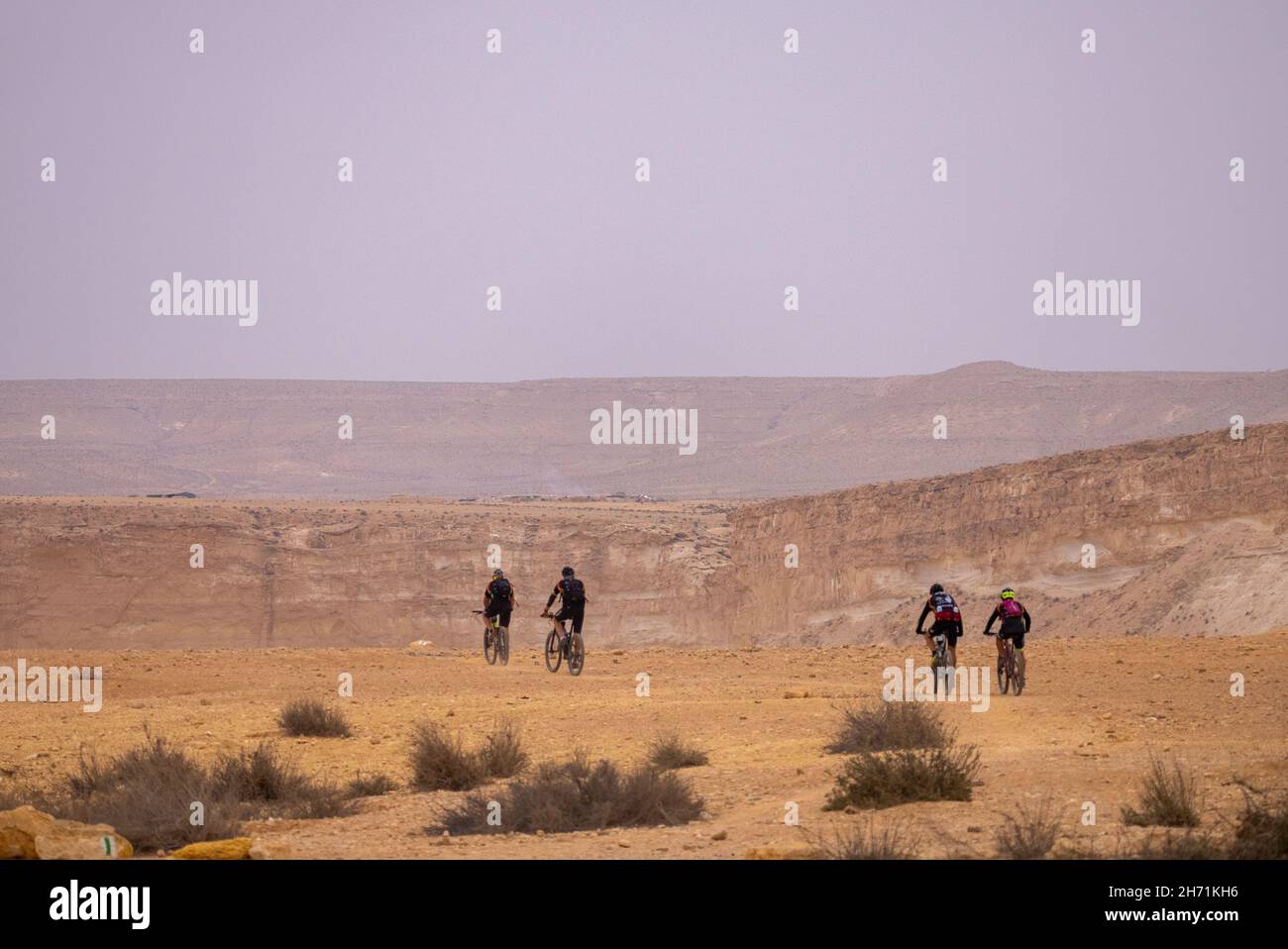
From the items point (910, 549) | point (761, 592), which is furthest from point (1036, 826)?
point (761, 592)

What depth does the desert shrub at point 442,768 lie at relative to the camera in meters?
12.2

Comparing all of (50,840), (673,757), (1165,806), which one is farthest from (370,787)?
(1165,806)

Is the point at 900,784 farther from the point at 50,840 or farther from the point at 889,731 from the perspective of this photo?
the point at 50,840

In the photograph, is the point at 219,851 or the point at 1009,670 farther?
the point at 1009,670

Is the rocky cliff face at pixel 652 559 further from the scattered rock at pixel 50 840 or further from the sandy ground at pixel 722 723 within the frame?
the scattered rock at pixel 50 840

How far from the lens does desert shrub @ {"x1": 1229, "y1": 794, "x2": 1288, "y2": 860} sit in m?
7.36

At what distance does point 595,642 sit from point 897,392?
83959 millimetres

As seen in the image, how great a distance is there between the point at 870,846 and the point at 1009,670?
10.2m

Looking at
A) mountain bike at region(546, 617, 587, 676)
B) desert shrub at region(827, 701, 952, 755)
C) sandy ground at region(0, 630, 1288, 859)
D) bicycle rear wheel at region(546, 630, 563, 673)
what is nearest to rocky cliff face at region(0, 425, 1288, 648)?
sandy ground at region(0, 630, 1288, 859)

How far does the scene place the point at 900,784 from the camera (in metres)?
9.95

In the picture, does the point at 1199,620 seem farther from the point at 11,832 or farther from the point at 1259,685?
the point at 11,832

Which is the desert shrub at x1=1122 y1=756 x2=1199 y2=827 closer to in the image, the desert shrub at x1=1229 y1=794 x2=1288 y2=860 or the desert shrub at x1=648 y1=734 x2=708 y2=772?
the desert shrub at x1=1229 y1=794 x2=1288 y2=860

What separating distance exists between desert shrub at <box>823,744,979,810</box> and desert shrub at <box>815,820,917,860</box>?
0.96 m

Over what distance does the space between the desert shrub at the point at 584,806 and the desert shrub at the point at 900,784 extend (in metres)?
1.12
